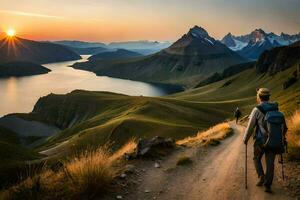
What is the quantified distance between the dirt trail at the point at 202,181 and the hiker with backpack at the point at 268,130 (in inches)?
33.7

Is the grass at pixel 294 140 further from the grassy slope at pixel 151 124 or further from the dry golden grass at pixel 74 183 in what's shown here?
the grassy slope at pixel 151 124

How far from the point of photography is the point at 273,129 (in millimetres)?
10312

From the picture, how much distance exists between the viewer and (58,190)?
1050 centimetres

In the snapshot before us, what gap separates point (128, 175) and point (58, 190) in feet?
10.4

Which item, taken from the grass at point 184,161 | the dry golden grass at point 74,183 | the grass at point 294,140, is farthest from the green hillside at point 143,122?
the dry golden grass at point 74,183

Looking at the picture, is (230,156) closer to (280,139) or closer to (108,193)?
(280,139)

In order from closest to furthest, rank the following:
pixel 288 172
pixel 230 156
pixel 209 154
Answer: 1. pixel 288 172
2. pixel 230 156
3. pixel 209 154

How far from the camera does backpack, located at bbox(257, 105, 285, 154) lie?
404 inches

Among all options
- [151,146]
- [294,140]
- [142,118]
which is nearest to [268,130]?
[294,140]

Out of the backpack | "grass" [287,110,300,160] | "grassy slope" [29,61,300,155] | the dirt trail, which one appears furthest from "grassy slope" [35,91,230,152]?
the backpack

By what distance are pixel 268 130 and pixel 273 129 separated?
0.14 m

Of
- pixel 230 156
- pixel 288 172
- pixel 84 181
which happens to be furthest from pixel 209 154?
pixel 84 181

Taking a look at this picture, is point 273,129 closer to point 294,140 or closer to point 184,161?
point 184,161

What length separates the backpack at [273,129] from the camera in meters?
10.3
